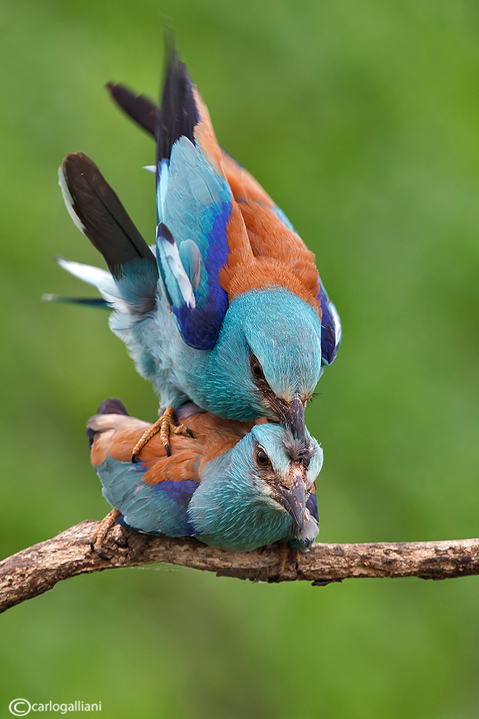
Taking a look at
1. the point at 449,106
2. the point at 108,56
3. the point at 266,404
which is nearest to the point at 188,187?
the point at 266,404

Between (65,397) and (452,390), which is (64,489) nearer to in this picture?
(65,397)

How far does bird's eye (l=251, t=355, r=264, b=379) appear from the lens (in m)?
3.52

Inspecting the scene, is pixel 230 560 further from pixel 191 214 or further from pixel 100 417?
pixel 191 214

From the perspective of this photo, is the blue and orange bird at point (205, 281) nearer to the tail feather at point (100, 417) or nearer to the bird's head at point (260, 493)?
the bird's head at point (260, 493)

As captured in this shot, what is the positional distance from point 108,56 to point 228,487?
14.8 feet

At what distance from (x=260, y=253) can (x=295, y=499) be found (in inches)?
54.4

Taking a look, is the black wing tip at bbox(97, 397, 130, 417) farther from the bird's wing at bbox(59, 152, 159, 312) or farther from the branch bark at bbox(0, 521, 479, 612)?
the branch bark at bbox(0, 521, 479, 612)

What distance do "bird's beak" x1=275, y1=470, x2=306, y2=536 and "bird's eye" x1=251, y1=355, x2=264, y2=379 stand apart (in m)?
0.50

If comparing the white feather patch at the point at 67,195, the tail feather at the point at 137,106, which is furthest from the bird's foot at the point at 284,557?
the tail feather at the point at 137,106

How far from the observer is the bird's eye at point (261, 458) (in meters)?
3.23

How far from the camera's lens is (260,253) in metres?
4.14

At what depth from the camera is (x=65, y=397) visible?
6.45m

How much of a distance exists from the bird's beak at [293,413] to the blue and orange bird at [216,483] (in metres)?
0.02

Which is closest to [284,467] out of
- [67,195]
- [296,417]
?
[296,417]
